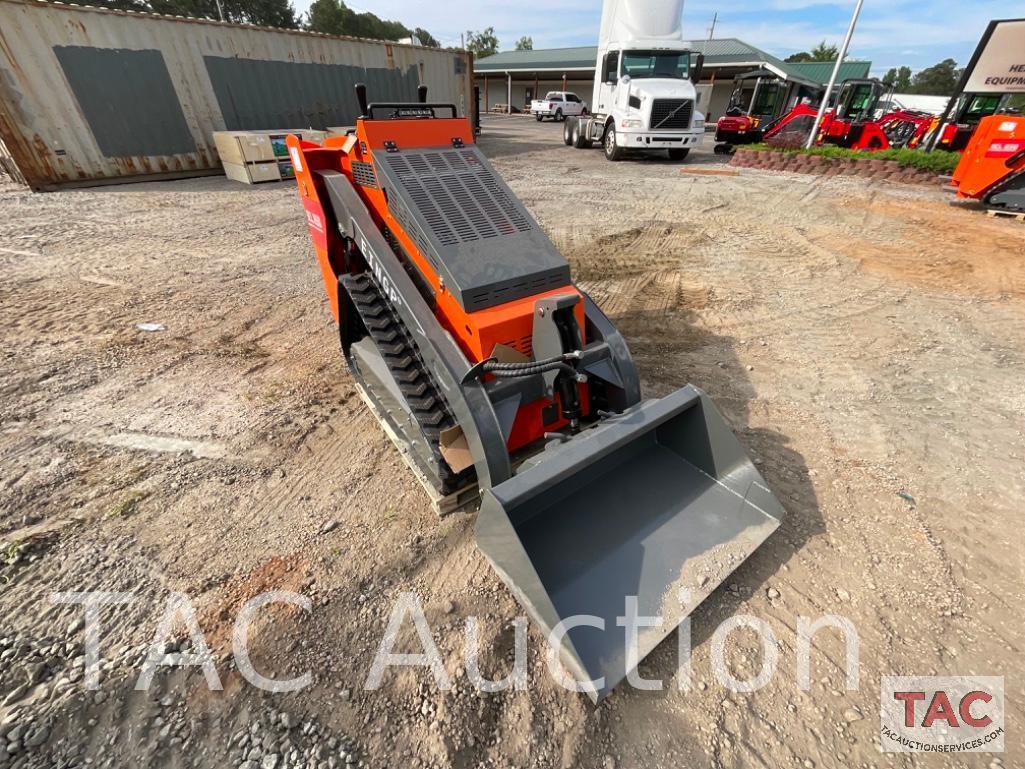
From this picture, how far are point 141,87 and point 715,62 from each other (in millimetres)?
30585

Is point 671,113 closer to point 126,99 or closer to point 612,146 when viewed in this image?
point 612,146

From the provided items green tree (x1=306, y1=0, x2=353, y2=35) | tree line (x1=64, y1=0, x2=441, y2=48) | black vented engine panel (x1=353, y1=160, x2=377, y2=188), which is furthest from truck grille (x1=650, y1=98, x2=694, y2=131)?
green tree (x1=306, y1=0, x2=353, y2=35)

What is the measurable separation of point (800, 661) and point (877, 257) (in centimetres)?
650

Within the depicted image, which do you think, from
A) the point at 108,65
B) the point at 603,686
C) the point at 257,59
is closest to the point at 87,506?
the point at 603,686

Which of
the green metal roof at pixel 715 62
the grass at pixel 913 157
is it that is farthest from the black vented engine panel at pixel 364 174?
the green metal roof at pixel 715 62

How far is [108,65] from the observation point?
9.38 meters

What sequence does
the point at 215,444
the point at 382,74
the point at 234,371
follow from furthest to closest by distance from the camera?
the point at 382,74, the point at 234,371, the point at 215,444

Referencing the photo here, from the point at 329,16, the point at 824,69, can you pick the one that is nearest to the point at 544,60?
the point at 824,69

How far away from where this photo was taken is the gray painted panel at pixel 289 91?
11.0m

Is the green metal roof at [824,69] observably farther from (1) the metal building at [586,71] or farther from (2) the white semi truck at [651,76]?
(2) the white semi truck at [651,76]

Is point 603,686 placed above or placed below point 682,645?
above

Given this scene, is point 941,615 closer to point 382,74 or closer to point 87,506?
point 87,506

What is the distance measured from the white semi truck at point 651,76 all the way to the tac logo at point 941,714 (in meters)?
14.0

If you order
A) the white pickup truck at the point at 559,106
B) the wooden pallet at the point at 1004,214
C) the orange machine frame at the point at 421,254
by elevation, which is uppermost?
the orange machine frame at the point at 421,254
